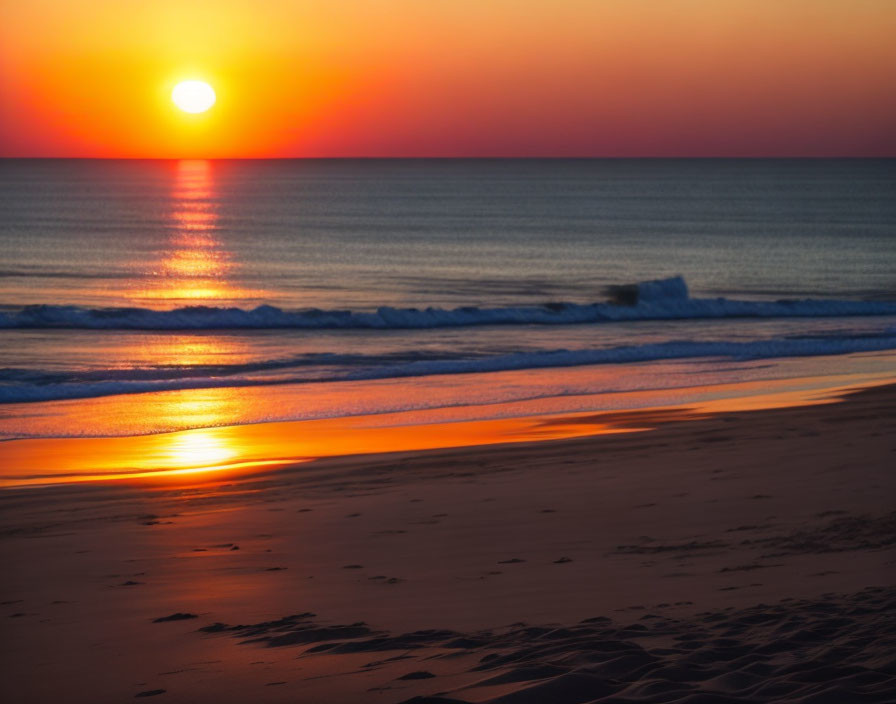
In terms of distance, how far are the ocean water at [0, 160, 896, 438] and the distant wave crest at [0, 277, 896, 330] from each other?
0.09 m

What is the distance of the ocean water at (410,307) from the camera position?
16.7 m

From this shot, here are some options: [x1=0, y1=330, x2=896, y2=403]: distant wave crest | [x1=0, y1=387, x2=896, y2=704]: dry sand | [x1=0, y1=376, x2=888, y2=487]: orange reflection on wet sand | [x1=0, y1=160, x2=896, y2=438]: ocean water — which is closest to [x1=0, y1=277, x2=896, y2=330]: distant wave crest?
[x1=0, y1=160, x2=896, y2=438]: ocean water

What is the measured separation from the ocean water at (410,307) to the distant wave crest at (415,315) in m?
0.09

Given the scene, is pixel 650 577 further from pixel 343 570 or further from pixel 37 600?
pixel 37 600

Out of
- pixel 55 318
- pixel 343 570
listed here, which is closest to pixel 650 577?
pixel 343 570

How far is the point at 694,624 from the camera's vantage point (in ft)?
17.5

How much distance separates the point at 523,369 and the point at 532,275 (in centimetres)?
2325

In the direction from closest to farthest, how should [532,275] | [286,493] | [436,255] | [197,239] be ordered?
[286,493] → [532,275] → [436,255] → [197,239]

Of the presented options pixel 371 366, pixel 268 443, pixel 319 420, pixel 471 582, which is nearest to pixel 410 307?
pixel 371 366

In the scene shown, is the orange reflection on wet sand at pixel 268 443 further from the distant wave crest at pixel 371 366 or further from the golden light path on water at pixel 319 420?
the distant wave crest at pixel 371 366

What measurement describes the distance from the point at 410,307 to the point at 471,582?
24.8m

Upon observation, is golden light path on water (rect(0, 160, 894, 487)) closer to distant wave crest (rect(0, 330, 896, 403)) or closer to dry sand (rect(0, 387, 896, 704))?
distant wave crest (rect(0, 330, 896, 403))

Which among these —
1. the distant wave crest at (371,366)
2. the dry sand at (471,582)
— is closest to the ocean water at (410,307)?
the distant wave crest at (371,366)

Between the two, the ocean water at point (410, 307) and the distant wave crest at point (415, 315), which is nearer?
the ocean water at point (410, 307)
